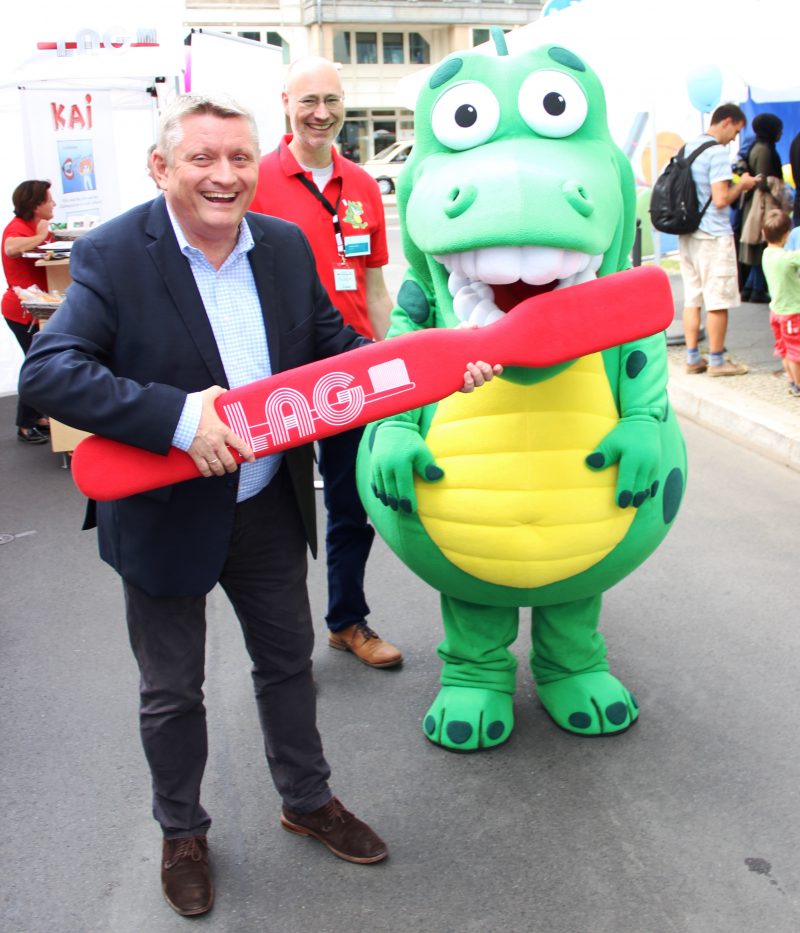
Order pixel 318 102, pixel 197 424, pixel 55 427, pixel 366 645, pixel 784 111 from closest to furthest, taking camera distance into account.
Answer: pixel 197 424
pixel 318 102
pixel 366 645
pixel 55 427
pixel 784 111

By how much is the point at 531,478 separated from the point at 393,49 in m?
43.9

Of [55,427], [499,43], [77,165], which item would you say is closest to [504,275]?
[499,43]

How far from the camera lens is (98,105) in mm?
7883

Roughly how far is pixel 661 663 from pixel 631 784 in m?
0.77

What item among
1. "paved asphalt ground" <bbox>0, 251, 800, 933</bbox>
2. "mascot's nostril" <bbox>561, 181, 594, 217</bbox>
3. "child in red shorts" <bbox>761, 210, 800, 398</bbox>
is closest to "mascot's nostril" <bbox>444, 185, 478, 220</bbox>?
"mascot's nostril" <bbox>561, 181, 594, 217</bbox>

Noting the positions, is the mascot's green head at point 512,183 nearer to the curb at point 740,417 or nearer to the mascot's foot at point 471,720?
the mascot's foot at point 471,720

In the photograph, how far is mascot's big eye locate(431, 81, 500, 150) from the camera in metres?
2.59

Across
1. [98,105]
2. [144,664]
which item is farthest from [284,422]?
[98,105]

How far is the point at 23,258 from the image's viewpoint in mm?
7082

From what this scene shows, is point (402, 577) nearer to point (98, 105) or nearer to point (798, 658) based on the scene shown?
point (798, 658)

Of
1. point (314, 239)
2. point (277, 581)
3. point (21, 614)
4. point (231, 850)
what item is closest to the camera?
point (277, 581)

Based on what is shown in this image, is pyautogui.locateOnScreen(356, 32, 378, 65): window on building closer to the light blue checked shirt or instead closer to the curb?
the curb

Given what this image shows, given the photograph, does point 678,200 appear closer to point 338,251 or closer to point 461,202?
point 338,251

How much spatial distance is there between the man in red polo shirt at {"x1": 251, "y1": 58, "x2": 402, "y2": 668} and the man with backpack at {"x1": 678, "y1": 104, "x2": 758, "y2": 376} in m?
3.96
